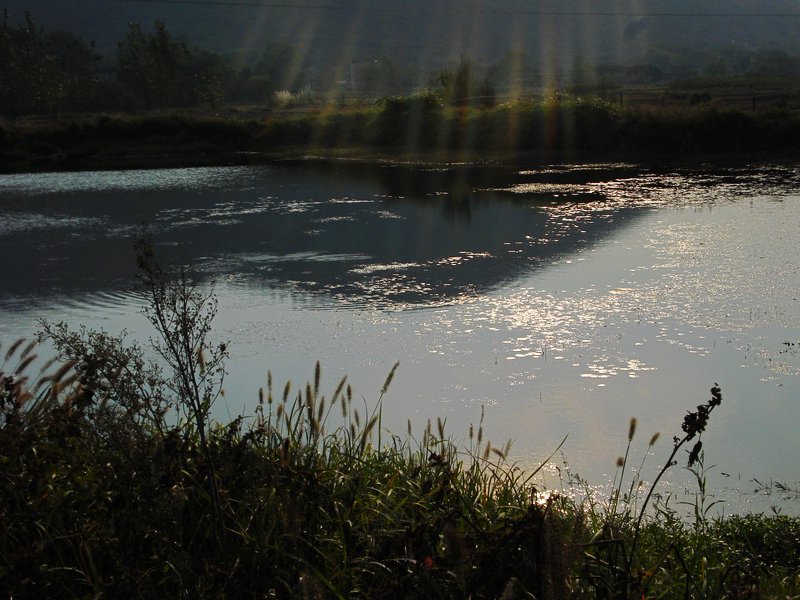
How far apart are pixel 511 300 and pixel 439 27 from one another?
550 feet

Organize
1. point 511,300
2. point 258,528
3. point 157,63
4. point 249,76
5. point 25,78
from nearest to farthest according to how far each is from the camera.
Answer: point 258,528 → point 511,300 → point 25,78 → point 157,63 → point 249,76

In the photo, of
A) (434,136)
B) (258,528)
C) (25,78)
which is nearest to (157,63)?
(25,78)

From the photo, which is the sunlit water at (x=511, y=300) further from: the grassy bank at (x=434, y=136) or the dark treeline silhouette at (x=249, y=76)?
the dark treeline silhouette at (x=249, y=76)

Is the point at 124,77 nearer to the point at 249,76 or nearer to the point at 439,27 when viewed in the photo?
the point at 249,76

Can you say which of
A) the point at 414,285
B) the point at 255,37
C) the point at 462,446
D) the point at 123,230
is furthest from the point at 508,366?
the point at 255,37

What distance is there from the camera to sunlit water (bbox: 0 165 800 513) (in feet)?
21.9

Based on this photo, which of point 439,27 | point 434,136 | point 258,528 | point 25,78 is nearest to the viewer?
point 258,528

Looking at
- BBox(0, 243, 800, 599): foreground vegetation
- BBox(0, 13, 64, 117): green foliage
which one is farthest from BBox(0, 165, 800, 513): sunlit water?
→ BBox(0, 13, 64, 117): green foliage

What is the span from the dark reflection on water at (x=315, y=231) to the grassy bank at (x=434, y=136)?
4506mm

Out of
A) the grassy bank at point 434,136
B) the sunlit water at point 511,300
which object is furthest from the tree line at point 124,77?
the sunlit water at point 511,300

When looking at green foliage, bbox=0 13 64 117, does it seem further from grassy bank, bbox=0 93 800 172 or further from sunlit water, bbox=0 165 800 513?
sunlit water, bbox=0 165 800 513

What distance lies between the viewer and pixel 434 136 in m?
34.3

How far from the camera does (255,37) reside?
176 meters

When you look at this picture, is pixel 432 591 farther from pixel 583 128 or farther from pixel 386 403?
pixel 583 128
